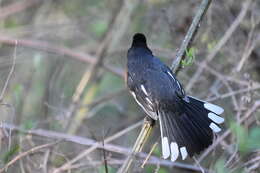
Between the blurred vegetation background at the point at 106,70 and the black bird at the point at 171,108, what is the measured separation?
41 cm

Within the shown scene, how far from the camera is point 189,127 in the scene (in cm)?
428

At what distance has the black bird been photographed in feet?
13.7

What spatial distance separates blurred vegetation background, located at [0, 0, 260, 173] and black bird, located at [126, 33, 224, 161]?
1.34 ft

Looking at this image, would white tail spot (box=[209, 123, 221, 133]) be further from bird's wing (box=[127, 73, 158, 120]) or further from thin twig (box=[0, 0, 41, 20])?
thin twig (box=[0, 0, 41, 20])

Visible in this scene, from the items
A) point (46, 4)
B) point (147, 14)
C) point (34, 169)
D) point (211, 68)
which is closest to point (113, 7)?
point (147, 14)

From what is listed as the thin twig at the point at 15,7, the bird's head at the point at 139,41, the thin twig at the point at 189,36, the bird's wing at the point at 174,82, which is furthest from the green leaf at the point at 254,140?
the thin twig at the point at 15,7

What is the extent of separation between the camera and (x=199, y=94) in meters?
5.95

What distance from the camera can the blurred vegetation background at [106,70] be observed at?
5086 mm

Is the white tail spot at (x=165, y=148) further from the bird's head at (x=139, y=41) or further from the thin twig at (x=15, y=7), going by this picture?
the thin twig at (x=15, y=7)

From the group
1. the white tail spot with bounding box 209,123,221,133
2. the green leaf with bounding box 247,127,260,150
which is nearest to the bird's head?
the white tail spot with bounding box 209,123,221,133

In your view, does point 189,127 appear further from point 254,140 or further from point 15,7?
point 15,7

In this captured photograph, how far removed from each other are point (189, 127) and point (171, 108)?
0.23m

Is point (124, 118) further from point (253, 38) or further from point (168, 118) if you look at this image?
point (168, 118)

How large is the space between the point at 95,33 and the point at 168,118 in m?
4.13
